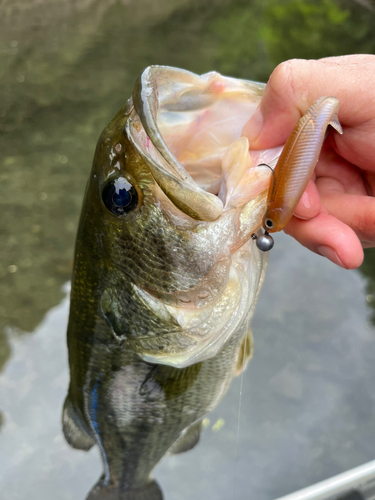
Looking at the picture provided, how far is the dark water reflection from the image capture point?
2027mm

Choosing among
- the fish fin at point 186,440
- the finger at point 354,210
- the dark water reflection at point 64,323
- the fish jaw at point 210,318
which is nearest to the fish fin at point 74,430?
the fish fin at point 186,440

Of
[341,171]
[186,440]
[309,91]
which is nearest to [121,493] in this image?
[186,440]

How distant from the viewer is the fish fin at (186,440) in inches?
56.9

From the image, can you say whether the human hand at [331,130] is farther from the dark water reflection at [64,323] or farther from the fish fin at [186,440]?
the dark water reflection at [64,323]

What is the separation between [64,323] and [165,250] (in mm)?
1801

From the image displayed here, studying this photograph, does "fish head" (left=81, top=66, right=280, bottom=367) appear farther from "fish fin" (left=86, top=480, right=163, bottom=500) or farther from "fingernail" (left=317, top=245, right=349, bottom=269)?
"fish fin" (left=86, top=480, right=163, bottom=500)

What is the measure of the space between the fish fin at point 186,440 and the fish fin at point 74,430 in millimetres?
294

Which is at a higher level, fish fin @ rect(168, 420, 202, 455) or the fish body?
the fish body

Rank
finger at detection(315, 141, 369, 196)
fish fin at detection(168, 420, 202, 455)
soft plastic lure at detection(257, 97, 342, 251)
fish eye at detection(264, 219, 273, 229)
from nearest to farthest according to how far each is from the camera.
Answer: soft plastic lure at detection(257, 97, 342, 251)
fish eye at detection(264, 219, 273, 229)
finger at detection(315, 141, 369, 196)
fish fin at detection(168, 420, 202, 455)

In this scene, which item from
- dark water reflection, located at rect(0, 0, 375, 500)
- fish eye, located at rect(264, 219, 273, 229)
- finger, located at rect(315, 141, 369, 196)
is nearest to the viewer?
fish eye, located at rect(264, 219, 273, 229)

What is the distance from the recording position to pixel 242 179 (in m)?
0.85

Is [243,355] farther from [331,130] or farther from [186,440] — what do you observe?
[331,130]

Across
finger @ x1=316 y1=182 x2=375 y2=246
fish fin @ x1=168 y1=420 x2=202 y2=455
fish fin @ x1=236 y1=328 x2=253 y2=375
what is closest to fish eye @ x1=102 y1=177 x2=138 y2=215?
finger @ x1=316 y1=182 x2=375 y2=246

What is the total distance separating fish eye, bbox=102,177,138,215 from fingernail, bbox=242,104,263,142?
13.4 inches
